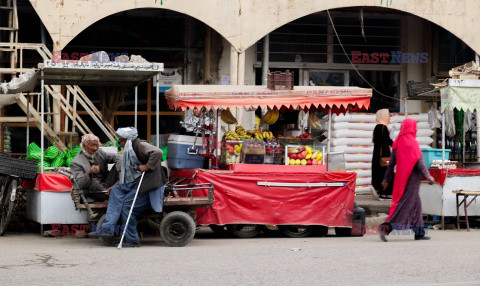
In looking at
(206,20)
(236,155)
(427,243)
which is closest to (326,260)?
(427,243)

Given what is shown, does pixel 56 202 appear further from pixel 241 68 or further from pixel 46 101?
pixel 241 68

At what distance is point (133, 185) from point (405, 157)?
393cm

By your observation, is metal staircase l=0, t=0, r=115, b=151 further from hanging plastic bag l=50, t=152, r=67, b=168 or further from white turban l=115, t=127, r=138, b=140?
white turban l=115, t=127, r=138, b=140

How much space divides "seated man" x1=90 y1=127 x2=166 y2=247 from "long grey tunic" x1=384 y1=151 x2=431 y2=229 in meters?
3.40

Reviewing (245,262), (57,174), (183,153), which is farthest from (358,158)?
(245,262)

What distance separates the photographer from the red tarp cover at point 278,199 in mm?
11273

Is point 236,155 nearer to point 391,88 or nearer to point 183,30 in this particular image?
point 183,30

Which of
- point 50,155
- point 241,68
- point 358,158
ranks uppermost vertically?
point 241,68

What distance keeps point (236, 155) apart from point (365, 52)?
763 centimetres

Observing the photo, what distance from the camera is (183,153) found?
1198 centimetres

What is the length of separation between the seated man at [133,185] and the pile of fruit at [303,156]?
241cm

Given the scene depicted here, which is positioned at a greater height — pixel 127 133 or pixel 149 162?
pixel 127 133

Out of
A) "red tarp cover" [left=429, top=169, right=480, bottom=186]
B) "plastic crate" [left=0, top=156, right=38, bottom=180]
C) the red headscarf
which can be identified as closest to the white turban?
"plastic crate" [left=0, top=156, right=38, bottom=180]

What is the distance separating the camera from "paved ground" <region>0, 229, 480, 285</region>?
24.8 feet
